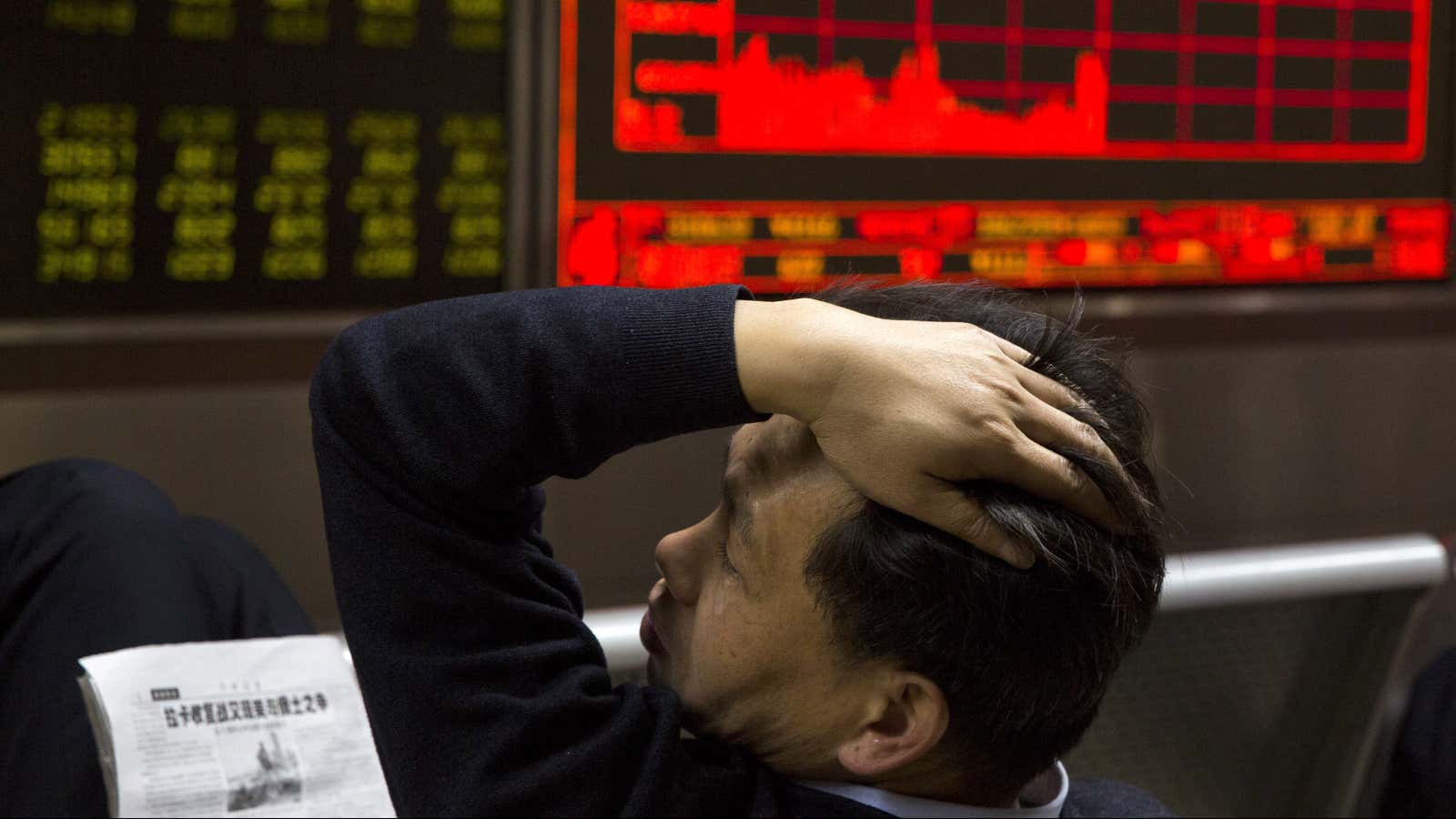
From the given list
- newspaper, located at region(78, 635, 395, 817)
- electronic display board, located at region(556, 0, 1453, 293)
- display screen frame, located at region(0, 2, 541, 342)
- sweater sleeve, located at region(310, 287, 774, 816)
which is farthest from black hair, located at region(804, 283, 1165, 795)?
display screen frame, located at region(0, 2, 541, 342)

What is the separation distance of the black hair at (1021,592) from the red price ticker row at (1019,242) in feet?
2.96

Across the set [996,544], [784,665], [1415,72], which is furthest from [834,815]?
[1415,72]

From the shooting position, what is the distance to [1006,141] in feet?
6.39

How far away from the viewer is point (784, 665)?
2.85 ft

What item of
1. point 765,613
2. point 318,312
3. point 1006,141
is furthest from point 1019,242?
point 765,613

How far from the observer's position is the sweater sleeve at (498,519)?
80cm

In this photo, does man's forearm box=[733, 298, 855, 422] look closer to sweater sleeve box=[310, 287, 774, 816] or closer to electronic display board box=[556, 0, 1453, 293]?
sweater sleeve box=[310, 287, 774, 816]

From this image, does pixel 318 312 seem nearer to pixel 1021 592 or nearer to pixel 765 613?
pixel 765 613

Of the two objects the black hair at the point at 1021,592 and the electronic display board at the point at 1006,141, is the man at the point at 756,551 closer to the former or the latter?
the black hair at the point at 1021,592

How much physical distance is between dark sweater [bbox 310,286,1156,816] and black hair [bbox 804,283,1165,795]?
9 cm

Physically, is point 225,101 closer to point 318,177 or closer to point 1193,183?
point 318,177

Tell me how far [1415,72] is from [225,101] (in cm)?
153

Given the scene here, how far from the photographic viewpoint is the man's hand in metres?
0.74

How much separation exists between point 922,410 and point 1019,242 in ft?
4.20
